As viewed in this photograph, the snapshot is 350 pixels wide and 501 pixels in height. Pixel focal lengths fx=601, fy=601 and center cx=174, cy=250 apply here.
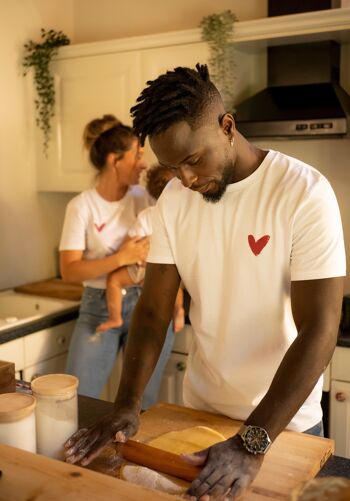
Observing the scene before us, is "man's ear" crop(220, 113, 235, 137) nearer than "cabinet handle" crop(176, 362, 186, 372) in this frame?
Yes

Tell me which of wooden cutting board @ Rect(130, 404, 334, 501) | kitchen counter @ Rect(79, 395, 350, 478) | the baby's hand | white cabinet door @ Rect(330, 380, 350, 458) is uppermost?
the baby's hand

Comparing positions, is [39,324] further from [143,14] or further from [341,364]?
[143,14]

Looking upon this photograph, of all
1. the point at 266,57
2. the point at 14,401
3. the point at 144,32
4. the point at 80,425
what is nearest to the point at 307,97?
the point at 266,57

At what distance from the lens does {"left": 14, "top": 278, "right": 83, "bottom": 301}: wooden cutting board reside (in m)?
2.88

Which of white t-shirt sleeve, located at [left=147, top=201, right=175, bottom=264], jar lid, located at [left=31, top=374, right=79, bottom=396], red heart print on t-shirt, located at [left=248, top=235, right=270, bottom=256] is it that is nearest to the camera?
jar lid, located at [left=31, top=374, right=79, bottom=396]

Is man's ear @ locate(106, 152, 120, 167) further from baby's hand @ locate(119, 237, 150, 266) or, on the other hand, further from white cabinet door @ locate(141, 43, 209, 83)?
white cabinet door @ locate(141, 43, 209, 83)

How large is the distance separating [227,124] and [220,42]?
4.44ft

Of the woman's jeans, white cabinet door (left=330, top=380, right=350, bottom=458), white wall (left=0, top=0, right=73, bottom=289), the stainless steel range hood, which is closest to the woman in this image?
the woman's jeans

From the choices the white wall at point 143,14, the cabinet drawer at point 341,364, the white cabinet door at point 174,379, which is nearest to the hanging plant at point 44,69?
the white wall at point 143,14

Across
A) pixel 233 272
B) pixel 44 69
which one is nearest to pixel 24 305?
pixel 44 69

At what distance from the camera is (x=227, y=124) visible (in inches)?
48.6

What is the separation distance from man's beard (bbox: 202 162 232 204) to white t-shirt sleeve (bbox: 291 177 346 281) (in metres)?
0.17

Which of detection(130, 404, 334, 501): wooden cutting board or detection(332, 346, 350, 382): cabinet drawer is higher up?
detection(130, 404, 334, 501): wooden cutting board

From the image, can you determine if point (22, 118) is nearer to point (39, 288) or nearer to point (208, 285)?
point (39, 288)
